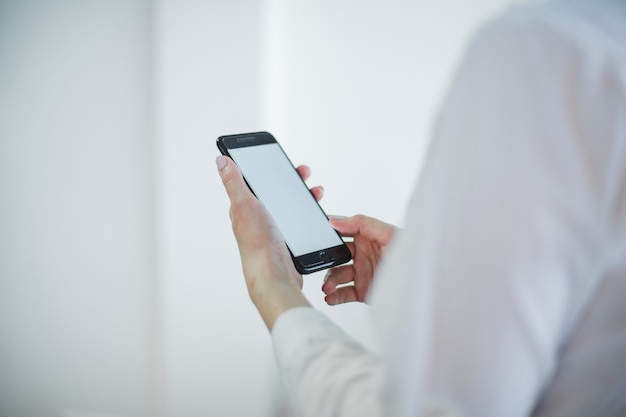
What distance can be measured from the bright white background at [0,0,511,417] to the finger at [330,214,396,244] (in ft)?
1.25

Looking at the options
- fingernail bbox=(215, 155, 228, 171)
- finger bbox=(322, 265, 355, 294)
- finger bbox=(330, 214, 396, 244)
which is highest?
fingernail bbox=(215, 155, 228, 171)

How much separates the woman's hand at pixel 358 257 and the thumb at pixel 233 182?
17 cm

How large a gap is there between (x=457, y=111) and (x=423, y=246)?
0.07 m

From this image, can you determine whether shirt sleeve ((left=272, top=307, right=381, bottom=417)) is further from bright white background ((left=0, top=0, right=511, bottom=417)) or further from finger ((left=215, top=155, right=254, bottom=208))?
bright white background ((left=0, top=0, right=511, bottom=417))

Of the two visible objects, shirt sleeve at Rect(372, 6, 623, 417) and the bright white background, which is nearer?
shirt sleeve at Rect(372, 6, 623, 417)

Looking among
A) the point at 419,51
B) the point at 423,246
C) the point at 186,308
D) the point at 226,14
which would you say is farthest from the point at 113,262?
the point at 423,246

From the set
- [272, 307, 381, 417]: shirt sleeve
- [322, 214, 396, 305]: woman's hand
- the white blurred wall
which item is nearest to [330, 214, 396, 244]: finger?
[322, 214, 396, 305]: woman's hand

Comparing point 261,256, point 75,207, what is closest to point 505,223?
point 261,256

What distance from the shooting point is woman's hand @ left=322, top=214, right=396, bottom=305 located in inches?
31.7

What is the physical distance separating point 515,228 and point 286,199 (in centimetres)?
56

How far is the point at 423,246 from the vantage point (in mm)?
314

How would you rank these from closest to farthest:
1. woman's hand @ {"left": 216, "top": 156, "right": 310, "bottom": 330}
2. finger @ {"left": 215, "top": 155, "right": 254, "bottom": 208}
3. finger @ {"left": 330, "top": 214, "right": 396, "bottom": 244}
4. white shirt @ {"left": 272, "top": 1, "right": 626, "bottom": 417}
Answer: white shirt @ {"left": 272, "top": 1, "right": 626, "bottom": 417}, woman's hand @ {"left": 216, "top": 156, "right": 310, "bottom": 330}, finger @ {"left": 215, "top": 155, "right": 254, "bottom": 208}, finger @ {"left": 330, "top": 214, "right": 396, "bottom": 244}

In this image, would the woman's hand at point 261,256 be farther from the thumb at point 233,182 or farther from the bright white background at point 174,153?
the bright white background at point 174,153

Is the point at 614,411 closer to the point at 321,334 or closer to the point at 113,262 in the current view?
the point at 321,334
